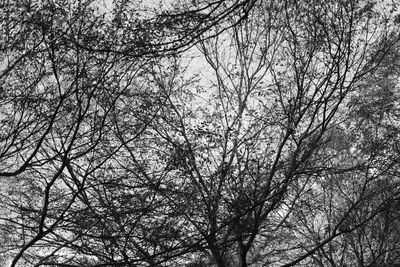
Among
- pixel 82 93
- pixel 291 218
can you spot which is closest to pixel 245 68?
pixel 291 218

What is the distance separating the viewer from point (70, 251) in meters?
7.48

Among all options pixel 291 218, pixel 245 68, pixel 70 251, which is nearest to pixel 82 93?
pixel 70 251

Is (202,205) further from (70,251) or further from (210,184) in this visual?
(70,251)

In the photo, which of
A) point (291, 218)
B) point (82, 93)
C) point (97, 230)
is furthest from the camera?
point (291, 218)

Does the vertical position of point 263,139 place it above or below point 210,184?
above

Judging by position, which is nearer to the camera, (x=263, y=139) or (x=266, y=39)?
(x=263, y=139)

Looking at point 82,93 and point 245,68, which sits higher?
point 245,68

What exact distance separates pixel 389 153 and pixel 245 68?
3.41m

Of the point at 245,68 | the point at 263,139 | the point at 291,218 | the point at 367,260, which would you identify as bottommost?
the point at 367,260

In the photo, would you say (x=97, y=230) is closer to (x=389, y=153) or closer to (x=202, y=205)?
(x=202, y=205)

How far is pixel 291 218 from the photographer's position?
9.76 metres

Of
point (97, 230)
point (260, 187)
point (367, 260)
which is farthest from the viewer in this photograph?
point (367, 260)

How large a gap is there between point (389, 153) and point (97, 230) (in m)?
5.82

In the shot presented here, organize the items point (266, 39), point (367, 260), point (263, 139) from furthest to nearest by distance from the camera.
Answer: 1. point (367, 260)
2. point (266, 39)
3. point (263, 139)
